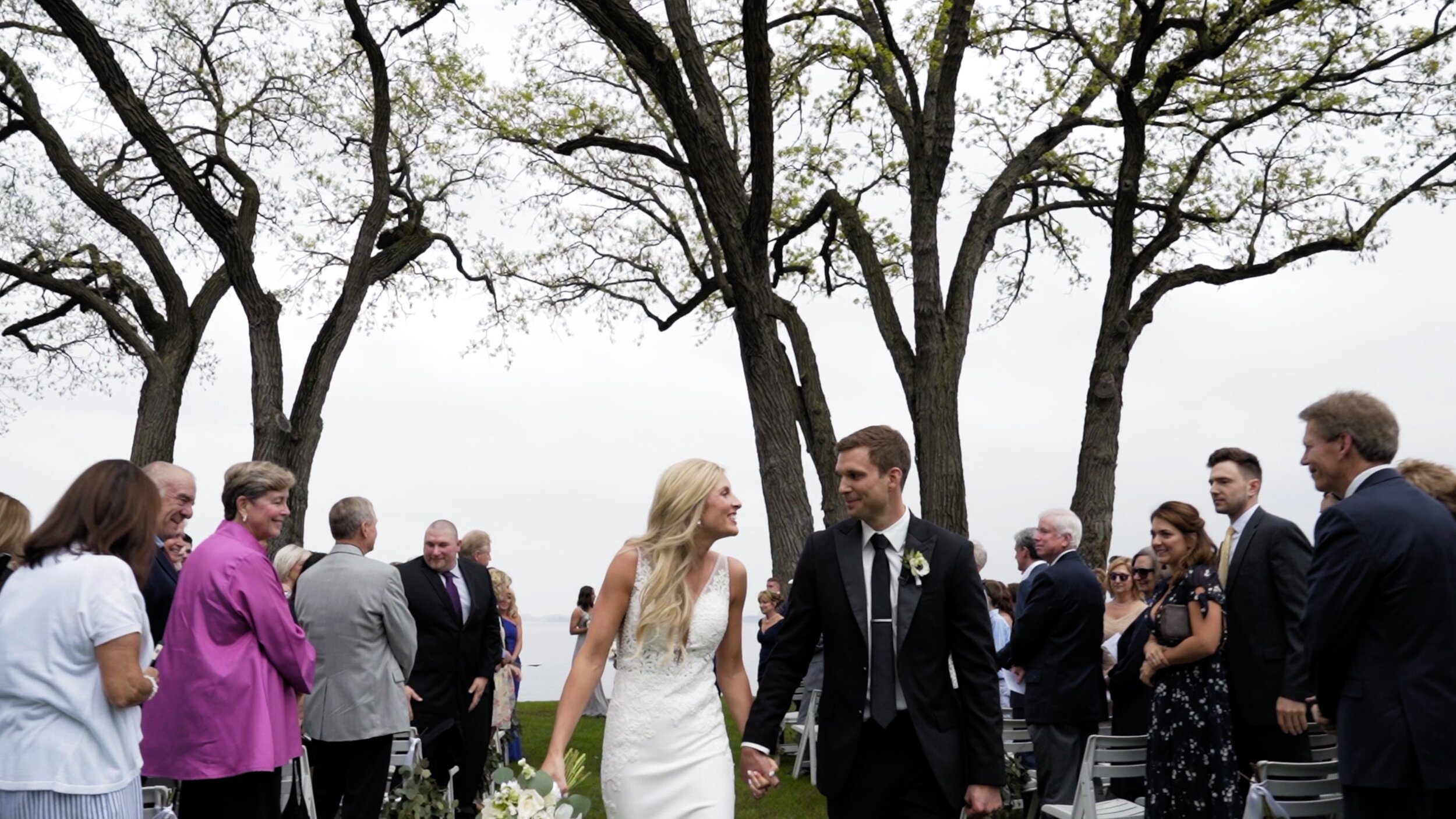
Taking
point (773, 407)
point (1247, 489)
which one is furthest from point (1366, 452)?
point (773, 407)

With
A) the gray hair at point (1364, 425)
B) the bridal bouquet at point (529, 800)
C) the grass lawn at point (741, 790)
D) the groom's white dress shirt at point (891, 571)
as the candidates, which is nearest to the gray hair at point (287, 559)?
the grass lawn at point (741, 790)

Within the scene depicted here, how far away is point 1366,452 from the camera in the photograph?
5266 millimetres

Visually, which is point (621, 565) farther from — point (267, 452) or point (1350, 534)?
point (267, 452)

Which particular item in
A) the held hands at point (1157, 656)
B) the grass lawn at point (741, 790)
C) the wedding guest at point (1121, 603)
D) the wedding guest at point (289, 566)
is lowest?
the grass lawn at point (741, 790)

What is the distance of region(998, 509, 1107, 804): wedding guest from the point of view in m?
8.61

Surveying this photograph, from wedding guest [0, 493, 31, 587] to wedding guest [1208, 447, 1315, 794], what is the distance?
18.3 feet

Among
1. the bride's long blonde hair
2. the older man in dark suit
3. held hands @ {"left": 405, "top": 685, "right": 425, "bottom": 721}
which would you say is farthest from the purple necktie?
the older man in dark suit

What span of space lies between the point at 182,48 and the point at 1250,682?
60.8ft

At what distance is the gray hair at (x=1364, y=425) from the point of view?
5266mm

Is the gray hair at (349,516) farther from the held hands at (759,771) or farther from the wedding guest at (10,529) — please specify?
the held hands at (759,771)

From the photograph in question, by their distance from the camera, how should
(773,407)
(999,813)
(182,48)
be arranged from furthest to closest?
(182,48), (773,407), (999,813)

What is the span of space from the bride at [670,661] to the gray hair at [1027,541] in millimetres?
4560

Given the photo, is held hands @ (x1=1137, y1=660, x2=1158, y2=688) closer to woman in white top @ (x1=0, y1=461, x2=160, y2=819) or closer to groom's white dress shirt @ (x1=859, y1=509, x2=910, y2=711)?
groom's white dress shirt @ (x1=859, y1=509, x2=910, y2=711)

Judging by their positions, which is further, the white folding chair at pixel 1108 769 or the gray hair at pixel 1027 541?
the gray hair at pixel 1027 541
